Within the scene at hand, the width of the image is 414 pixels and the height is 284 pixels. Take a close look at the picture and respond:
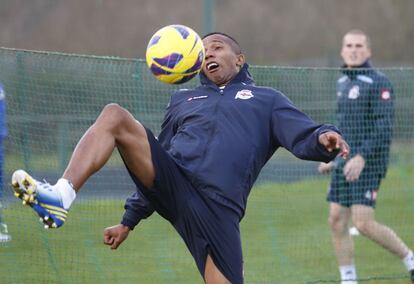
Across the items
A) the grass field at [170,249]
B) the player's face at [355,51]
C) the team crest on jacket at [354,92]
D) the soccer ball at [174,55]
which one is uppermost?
the soccer ball at [174,55]

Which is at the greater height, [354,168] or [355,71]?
[355,71]

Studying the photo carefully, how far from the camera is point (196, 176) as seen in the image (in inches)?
229

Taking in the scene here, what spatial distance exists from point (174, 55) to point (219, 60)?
661mm

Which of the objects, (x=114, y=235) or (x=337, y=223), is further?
(x=337, y=223)

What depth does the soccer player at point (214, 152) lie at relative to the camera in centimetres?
558

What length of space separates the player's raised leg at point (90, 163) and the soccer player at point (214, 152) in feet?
0.04

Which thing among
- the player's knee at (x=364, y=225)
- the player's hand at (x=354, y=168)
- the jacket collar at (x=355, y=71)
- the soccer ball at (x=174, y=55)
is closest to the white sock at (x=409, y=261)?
the player's knee at (x=364, y=225)

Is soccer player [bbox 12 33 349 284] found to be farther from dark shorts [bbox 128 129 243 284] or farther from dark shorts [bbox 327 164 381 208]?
dark shorts [bbox 327 164 381 208]

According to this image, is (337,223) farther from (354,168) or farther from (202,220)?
(202,220)

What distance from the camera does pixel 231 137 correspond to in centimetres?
587

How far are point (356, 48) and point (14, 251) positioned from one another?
12.8ft

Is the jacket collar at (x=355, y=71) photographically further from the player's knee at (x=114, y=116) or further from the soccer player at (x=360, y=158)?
the player's knee at (x=114, y=116)

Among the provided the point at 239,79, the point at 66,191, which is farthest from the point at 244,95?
the point at 66,191

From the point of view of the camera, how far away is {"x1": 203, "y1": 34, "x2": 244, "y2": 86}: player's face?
6.21m
